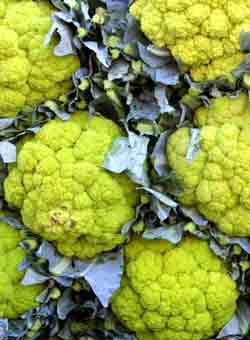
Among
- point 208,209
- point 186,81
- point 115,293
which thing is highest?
point 186,81

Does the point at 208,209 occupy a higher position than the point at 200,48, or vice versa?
the point at 200,48

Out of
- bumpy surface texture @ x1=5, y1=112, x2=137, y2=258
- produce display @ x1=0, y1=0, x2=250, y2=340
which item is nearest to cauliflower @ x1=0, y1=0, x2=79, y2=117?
produce display @ x1=0, y1=0, x2=250, y2=340

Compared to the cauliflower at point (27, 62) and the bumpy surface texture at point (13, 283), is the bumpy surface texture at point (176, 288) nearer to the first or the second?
the bumpy surface texture at point (13, 283)

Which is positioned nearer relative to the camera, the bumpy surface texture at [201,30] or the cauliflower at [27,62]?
the bumpy surface texture at [201,30]

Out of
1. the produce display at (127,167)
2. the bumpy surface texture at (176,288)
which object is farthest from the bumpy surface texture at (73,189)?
the bumpy surface texture at (176,288)

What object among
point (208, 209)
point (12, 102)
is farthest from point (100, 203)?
point (12, 102)

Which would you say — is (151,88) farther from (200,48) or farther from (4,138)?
(4,138)
